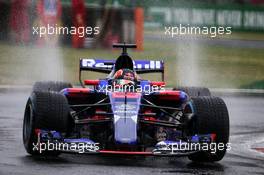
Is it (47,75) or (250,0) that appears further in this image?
(250,0)

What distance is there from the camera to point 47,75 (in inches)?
891

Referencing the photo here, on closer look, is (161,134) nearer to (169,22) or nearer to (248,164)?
(248,164)

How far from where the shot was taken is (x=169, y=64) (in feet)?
86.5

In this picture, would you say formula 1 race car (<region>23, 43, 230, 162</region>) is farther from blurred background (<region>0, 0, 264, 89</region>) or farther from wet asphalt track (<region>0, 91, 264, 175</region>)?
blurred background (<region>0, 0, 264, 89</region>)

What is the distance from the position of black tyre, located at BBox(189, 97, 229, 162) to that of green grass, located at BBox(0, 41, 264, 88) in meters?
10.8

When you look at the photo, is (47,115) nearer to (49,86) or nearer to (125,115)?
(125,115)

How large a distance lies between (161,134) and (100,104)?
33.1 inches

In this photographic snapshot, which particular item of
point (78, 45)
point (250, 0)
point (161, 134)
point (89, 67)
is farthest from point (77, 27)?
point (161, 134)

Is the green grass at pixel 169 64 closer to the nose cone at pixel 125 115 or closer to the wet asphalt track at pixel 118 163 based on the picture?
the wet asphalt track at pixel 118 163

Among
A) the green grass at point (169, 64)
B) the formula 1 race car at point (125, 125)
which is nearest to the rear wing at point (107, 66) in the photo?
the formula 1 race car at point (125, 125)

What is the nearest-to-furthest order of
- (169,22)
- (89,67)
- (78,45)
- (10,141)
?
(10,141), (89,67), (78,45), (169,22)

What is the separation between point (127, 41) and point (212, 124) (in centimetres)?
1864

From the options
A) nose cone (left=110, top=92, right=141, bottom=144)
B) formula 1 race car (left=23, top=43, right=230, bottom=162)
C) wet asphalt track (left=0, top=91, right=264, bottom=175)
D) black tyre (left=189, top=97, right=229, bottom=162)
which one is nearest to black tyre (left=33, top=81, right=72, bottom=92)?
wet asphalt track (left=0, top=91, right=264, bottom=175)

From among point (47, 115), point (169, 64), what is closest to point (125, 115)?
point (47, 115)
